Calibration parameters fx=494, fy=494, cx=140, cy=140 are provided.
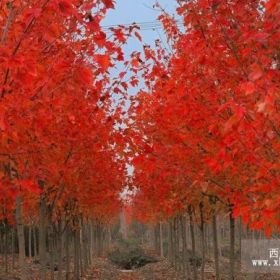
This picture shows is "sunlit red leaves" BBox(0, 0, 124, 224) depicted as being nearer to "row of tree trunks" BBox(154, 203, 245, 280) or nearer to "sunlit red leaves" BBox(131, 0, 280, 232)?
"sunlit red leaves" BBox(131, 0, 280, 232)

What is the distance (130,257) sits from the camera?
107ft

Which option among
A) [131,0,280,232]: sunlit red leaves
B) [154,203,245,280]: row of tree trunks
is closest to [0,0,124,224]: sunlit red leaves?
[131,0,280,232]: sunlit red leaves

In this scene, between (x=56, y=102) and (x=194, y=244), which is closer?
(x=56, y=102)

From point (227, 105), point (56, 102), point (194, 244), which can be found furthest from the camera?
point (194, 244)

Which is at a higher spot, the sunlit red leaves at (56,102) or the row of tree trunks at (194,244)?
the sunlit red leaves at (56,102)

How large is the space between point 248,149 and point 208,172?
553cm

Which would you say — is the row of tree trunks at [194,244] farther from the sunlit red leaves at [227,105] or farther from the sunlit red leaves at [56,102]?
the sunlit red leaves at [56,102]

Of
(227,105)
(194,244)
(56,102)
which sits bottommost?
(194,244)

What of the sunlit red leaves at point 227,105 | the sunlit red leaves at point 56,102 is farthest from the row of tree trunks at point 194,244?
the sunlit red leaves at point 56,102

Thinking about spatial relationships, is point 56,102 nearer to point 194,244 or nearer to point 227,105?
point 227,105

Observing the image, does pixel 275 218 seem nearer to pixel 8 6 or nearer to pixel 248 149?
pixel 248 149

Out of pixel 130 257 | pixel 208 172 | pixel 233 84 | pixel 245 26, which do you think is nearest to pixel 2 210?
pixel 130 257

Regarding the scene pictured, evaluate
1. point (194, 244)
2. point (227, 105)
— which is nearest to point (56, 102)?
point (227, 105)

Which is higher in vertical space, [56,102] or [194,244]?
[56,102]
